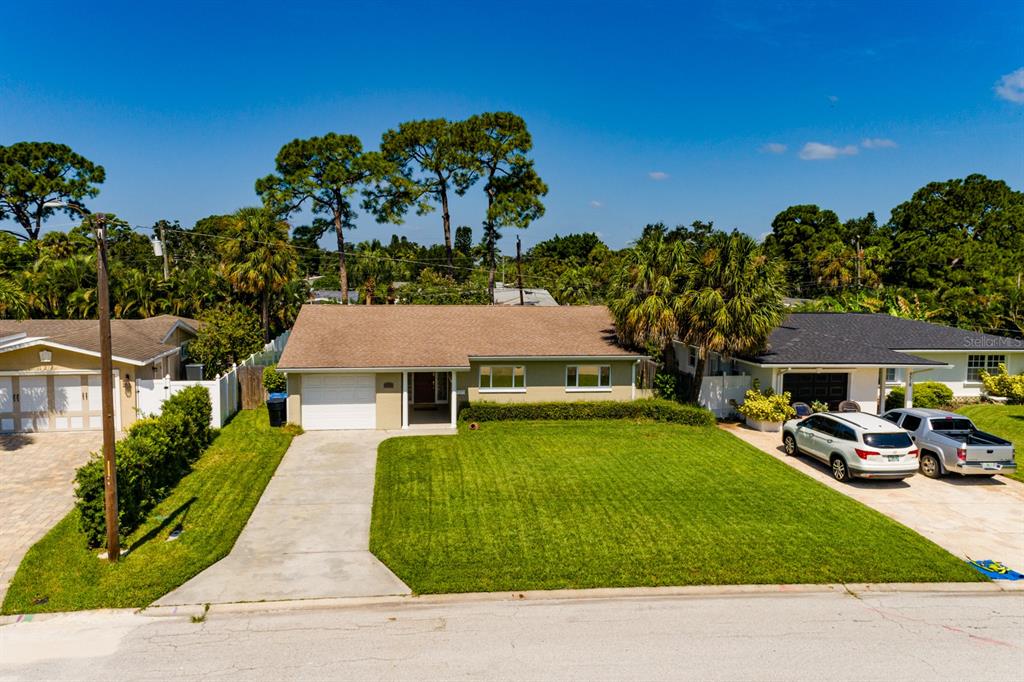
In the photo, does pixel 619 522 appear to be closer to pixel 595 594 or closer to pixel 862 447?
pixel 595 594

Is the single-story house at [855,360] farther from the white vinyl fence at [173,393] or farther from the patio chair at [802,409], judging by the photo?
the white vinyl fence at [173,393]

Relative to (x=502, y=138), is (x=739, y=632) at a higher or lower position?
lower

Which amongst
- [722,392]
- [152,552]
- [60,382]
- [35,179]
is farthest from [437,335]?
[35,179]

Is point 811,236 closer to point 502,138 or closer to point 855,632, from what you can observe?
point 502,138

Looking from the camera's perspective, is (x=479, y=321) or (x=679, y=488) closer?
(x=679, y=488)

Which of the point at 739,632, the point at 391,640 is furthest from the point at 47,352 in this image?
the point at 739,632

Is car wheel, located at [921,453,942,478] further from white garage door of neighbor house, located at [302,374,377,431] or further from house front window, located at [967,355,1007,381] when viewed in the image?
white garage door of neighbor house, located at [302,374,377,431]

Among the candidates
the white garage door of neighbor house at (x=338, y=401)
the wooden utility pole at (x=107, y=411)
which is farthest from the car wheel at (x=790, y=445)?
the wooden utility pole at (x=107, y=411)
